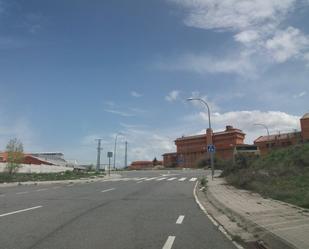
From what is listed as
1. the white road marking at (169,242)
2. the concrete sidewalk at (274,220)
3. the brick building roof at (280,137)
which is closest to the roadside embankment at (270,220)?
the concrete sidewalk at (274,220)

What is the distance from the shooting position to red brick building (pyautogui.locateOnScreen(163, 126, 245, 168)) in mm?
117500

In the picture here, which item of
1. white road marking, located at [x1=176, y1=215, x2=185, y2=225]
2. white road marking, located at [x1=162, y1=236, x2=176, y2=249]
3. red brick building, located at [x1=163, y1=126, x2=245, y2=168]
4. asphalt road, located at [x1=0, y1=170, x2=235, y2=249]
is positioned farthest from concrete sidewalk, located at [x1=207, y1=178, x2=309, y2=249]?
red brick building, located at [x1=163, y1=126, x2=245, y2=168]

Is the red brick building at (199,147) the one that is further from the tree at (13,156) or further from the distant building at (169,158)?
the tree at (13,156)

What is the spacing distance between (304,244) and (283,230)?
1.58m

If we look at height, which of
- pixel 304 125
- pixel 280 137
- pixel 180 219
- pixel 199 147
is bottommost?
pixel 180 219

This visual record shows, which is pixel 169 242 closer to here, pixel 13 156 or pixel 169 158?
pixel 13 156

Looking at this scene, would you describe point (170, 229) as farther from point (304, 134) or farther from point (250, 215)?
point (304, 134)

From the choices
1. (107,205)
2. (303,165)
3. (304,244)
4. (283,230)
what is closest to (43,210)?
(107,205)

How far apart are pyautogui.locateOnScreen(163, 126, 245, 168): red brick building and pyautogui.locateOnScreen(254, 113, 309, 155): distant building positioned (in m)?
11.0

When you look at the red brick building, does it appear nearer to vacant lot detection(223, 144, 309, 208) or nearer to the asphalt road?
vacant lot detection(223, 144, 309, 208)

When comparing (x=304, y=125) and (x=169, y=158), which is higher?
(x=169, y=158)

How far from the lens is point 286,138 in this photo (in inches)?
3410

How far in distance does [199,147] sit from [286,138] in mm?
40800

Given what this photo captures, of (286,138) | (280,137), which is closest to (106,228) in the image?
(286,138)
